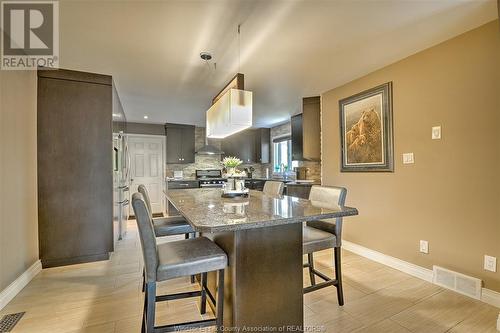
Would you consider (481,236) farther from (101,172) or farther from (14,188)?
(14,188)

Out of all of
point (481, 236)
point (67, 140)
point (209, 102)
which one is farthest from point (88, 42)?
point (481, 236)

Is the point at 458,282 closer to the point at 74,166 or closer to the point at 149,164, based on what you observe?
the point at 74,166

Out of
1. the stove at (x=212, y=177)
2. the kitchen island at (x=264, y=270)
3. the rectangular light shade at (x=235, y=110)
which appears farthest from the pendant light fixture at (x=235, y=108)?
the stove at (x=212, y=177)

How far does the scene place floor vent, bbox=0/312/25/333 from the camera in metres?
1.74

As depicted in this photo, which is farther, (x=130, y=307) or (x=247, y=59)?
(x=247, y=59)

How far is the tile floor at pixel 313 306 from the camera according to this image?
69.5 inches

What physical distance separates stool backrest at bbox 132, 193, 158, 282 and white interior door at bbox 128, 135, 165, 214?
5229mm

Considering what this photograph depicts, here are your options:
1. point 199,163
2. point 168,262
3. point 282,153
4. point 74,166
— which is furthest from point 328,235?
point 199,163

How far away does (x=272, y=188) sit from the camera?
9.48 feet

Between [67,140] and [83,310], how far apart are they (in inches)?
75.3

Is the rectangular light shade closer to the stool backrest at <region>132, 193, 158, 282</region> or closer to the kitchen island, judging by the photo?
the kitchen island

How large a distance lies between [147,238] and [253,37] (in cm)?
187

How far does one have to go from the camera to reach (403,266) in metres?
2.67

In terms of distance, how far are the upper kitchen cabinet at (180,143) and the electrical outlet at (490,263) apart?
18.6 ft
